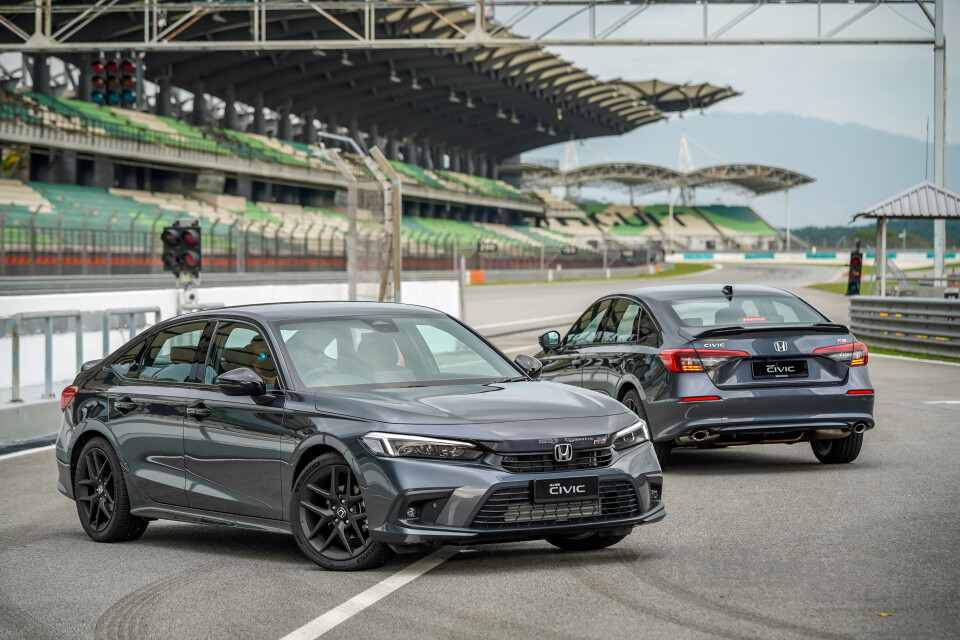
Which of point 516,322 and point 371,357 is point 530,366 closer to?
point 371,357

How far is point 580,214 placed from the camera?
136875 mm

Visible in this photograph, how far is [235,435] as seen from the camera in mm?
6945

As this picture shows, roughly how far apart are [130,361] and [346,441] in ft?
7.96

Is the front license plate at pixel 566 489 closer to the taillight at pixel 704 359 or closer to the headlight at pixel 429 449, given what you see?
the headlight at pixel 429 449

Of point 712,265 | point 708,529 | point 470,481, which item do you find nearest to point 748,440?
point 708,529

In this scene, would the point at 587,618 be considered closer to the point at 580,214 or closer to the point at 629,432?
the point at 629,432

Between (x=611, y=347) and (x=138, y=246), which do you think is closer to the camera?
(x=611, y=347)

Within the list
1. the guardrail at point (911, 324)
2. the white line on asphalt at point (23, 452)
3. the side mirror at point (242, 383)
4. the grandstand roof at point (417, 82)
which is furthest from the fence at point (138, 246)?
the side mirror at point (242, 383)

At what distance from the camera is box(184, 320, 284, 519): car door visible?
6.74 metres

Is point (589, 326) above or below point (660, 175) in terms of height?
below

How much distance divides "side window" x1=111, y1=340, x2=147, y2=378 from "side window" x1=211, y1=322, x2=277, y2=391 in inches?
30.7

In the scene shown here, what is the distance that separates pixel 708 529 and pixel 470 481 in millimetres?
2173

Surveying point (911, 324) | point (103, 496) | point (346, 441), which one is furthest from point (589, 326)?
point (911, 324)

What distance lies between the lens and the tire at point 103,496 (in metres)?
7.68
